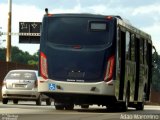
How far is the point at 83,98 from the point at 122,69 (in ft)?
6.53

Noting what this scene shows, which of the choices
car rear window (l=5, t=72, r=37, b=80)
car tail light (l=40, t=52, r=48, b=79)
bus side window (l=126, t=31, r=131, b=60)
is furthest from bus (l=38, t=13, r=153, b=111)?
car rear window (l=5, t=72, r=37, b=80)

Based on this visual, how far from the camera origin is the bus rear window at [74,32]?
2427cm

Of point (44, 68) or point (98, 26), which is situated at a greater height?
point (98, 26)

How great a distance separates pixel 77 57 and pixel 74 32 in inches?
32.8

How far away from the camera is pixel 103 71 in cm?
2406

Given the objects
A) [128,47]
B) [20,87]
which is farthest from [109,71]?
[20,87]

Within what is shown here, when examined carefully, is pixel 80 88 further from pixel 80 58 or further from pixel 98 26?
pixel 98 26

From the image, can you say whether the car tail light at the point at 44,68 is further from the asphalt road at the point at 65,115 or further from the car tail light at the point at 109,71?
the car tail light at the point at 109,71

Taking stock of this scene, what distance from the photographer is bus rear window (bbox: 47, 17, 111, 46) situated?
24266 millimetres

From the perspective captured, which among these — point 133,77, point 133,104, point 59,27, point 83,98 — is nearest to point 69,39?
point 59,27

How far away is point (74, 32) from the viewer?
79.6 feet

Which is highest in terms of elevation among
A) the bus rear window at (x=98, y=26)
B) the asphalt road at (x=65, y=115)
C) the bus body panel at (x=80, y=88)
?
the bus rear window at (x=98, y=26)

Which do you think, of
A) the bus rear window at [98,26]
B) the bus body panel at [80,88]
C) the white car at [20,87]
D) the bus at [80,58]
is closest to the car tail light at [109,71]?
the bus at [80,58]

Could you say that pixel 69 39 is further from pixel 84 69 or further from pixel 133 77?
pixel 133 77
